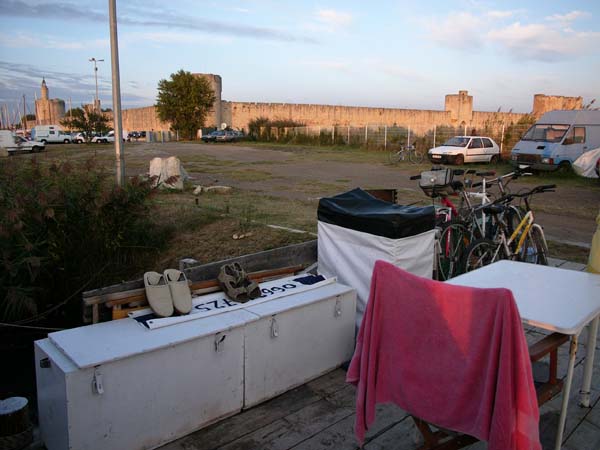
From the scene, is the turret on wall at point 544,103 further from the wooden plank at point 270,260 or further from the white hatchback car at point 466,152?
the wooden plank at point 270,260

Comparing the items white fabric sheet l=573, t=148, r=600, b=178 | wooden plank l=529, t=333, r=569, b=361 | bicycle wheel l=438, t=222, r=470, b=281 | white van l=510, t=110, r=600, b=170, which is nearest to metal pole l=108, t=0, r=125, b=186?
bicycle wheel l=438, t=222, r=470, b=281

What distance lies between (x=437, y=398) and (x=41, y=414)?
2065mm

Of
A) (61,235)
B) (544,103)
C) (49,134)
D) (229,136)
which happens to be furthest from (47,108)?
(61,235)

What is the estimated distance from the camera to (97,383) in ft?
8.51

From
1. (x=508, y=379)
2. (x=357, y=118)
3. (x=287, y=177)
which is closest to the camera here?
(x=508, y=379)

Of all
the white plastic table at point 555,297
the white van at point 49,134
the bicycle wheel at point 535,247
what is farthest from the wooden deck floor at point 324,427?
the white van at point 49,134

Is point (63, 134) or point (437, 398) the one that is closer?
point (437, 398)

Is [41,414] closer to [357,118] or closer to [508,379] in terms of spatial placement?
[508,379]

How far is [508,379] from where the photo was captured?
78.9 inches

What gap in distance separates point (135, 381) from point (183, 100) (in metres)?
46.3

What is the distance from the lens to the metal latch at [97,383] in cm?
259

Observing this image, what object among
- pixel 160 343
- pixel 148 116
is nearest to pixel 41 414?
pixel 160 343

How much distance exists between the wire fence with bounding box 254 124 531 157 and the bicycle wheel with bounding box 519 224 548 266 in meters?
21.7

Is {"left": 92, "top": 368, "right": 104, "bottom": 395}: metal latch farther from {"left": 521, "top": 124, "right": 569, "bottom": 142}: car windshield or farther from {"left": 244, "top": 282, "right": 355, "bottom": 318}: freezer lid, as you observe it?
{"left": 521, "top": 124, "right": 569, "bottom": 142}: car windshield
